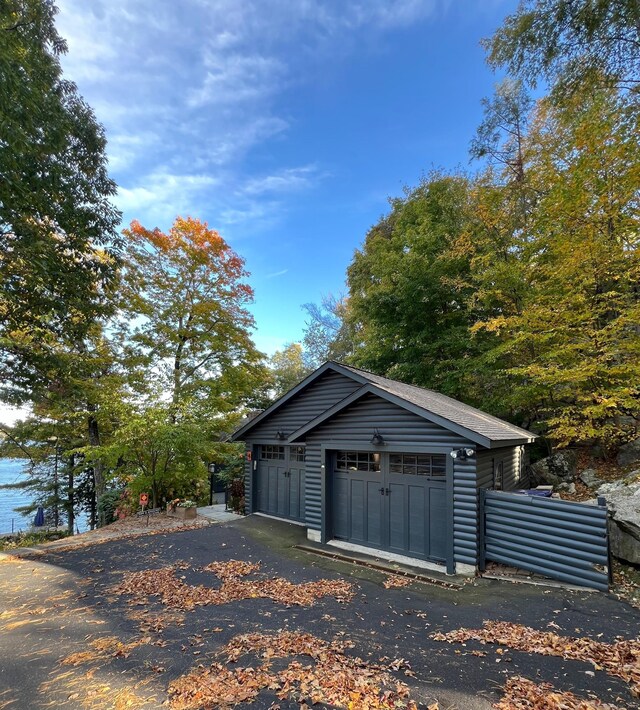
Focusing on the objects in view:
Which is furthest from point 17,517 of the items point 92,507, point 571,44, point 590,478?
point 571,44

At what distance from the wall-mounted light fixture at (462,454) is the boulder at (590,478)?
19.3 feet

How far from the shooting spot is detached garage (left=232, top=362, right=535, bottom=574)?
632 cm

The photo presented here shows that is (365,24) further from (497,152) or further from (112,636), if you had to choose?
(112,636)

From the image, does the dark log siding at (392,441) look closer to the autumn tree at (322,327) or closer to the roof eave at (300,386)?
the roof eave at (300,386)

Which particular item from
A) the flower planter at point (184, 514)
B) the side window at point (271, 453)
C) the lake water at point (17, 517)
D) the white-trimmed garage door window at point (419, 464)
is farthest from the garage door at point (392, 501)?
the lake water at point (17, 517)

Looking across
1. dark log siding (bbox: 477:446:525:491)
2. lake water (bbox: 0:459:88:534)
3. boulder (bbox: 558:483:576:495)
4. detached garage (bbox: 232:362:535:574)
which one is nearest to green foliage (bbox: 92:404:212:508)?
detached garage (bbox: 232:362:535:574)

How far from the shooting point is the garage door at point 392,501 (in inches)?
265

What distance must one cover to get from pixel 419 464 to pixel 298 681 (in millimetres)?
4457

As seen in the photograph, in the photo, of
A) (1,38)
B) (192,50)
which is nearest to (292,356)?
(192,50)

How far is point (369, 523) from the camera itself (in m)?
7.59

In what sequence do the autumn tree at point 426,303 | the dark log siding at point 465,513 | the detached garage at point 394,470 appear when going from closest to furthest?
the dark log siding at point 465,513, the detached garage at point 394,470, the autumn tree at point 426,303

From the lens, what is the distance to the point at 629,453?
10312mm

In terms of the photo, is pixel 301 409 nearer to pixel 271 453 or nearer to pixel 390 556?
pixel 271 453

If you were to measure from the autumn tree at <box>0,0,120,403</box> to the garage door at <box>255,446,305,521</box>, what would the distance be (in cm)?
614
